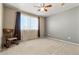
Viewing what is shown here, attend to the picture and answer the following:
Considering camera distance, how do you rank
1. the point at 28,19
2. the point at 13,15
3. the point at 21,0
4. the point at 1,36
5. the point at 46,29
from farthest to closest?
1. the point at 46,29
2. the point at 28,19
3. the point at 13,15
4. the point at 1,36
5. the point at 21,0

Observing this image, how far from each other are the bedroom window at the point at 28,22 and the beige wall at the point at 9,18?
0.67ft

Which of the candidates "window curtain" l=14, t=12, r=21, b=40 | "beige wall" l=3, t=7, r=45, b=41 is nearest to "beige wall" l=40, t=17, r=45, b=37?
"beige wall" l=3, t=7, r=45, b=41

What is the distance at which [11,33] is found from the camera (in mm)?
1809

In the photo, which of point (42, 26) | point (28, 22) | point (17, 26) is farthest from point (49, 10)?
point (17, 26)

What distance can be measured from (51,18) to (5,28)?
1.16 meters

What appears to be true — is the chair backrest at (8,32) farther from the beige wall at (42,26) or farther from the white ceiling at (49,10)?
the beige wall at (42,26)

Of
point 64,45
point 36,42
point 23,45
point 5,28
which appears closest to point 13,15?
point 5,28

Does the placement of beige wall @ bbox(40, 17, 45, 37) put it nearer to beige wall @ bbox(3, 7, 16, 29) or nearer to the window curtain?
the window curtain

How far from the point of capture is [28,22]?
1.90m

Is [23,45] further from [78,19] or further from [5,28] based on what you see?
[78,19]

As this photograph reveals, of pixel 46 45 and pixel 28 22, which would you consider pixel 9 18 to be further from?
pixel 46 45

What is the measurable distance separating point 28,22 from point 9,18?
438mm

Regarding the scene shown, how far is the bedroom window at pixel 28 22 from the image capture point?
186 centimetres

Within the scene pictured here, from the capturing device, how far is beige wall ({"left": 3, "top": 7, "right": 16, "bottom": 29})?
1.67 meters
